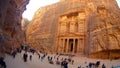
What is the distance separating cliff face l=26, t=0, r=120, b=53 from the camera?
4316 centimetres

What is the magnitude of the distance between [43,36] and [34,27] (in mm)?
6373

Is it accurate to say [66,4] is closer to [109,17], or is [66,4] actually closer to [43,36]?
[43,36]

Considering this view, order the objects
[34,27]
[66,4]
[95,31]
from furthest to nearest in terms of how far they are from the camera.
→ [34,27], [66,4], [95,31]

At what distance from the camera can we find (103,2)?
177 feet

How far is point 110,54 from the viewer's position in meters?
42.0

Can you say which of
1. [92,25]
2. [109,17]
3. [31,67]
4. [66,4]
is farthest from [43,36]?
[31,67]

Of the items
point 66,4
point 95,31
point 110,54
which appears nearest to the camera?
point 110,54

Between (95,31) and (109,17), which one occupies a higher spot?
(109,17)

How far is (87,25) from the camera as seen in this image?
164ft

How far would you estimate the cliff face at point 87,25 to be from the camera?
4316 cm

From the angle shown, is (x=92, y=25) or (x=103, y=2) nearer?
(x=92, y=25)

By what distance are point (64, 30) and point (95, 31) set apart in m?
10.4

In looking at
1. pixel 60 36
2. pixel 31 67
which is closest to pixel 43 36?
pixel 60 36

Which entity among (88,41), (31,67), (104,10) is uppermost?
(104,10)
